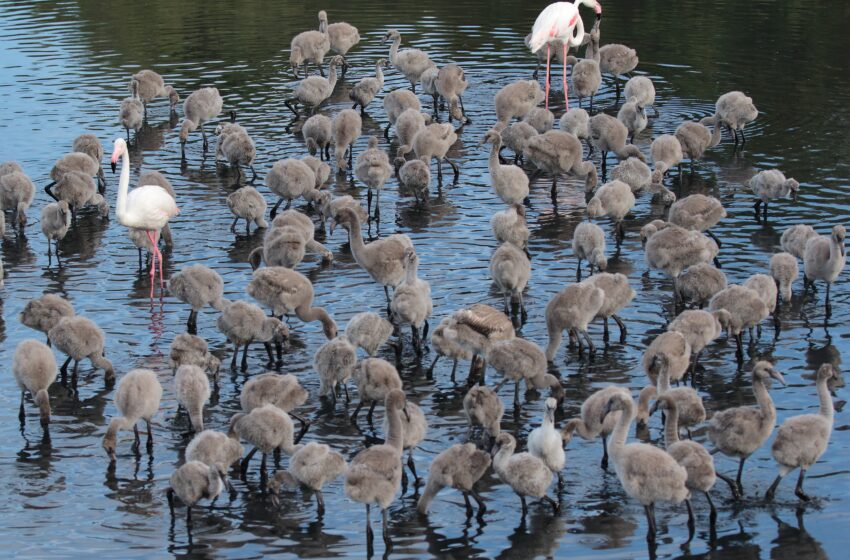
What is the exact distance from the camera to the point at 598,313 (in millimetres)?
15375

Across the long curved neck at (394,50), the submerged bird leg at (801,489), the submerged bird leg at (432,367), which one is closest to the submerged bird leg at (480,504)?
the submerged bird leg at (801,489)

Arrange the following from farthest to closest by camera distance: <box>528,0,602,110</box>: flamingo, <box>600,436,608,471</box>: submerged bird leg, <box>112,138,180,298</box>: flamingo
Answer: <box>528,0,602,110</box>: flamingo, <box>112,138,180,298</box>: flamingo, <box>600,436,608,471</box>: submerged bird leg

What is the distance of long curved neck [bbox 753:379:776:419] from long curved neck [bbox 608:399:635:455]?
124 centimetres

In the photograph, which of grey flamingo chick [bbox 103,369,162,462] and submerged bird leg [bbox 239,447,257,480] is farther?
grey flamingo chick [bbox 103,369,162,462]

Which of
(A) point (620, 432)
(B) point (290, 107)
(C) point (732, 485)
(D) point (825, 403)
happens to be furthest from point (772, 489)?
(B) point (290, 107)

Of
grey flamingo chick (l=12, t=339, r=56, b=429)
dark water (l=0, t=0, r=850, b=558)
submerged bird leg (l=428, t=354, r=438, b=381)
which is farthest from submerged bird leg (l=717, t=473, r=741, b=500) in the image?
grey flamingo chick (l=12, t=339, r=56, b=429)

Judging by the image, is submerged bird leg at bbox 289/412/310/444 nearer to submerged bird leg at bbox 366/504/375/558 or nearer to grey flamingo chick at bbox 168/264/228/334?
submerged bird leg at bbox 366/504/375/558

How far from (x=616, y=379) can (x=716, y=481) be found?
96.2 inches

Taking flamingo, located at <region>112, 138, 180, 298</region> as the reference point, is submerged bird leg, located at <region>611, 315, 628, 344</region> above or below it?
below

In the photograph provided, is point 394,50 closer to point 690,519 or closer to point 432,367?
point 432,367

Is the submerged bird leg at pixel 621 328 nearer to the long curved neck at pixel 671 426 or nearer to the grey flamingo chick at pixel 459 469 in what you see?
the long curved neck at pixel 671 426

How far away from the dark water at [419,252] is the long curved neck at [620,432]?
0.66m

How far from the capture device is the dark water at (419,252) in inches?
457

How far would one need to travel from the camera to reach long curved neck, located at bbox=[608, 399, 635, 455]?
1152 cm
